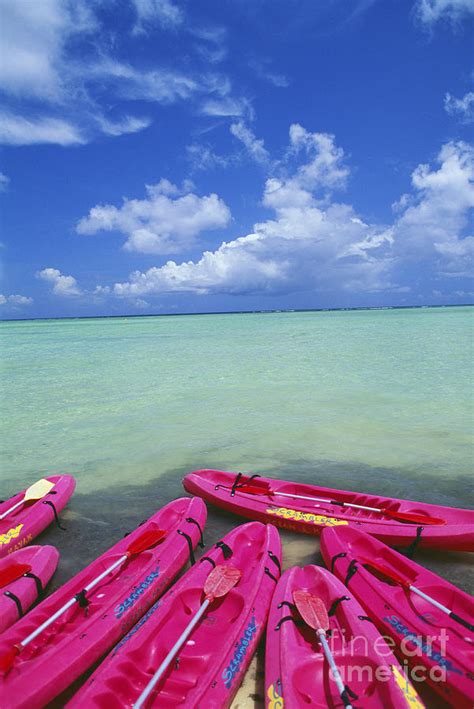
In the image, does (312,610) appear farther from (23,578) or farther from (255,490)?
(23,578)

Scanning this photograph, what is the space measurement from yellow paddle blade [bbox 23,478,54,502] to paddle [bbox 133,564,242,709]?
3.11 m

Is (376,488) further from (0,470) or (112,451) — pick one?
(0,470)

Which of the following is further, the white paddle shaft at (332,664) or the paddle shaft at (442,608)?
the paddle shaft at (442,608)

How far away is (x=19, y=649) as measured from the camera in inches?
126

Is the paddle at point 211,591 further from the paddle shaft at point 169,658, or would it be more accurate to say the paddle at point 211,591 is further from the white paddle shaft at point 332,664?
the white paddle shaft at point 332,664

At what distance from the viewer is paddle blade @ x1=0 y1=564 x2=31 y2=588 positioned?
4.04 meters

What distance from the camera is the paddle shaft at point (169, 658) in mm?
2670

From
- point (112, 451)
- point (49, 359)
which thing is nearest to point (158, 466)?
point (112, 451)

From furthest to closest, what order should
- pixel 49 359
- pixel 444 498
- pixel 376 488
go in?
pixel 49 359, pixel 376 488, pixel 444 498

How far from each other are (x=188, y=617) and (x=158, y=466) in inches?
159

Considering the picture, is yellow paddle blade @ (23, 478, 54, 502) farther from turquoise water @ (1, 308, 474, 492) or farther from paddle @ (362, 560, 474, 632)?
paddle @ (362, 560, 474, 632)

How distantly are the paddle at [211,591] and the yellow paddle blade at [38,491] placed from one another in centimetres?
311

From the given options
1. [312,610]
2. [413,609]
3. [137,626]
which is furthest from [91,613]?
[413,609]

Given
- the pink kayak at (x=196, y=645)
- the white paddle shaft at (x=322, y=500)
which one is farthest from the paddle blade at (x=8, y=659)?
the white paddle shaft at (x=322, y=500)
